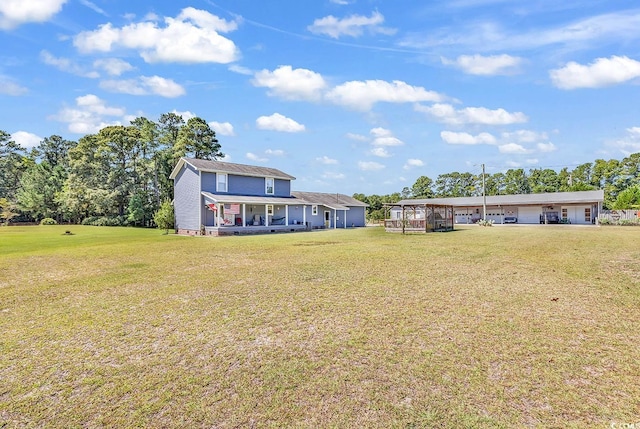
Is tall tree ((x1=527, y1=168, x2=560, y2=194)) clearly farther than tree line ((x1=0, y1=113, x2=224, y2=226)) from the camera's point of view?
Yes

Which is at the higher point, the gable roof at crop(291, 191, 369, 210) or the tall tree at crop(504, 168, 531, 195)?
the tall tree at crop(504, 168, 531, 195)

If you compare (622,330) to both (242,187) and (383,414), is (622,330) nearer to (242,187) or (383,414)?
(383,414)

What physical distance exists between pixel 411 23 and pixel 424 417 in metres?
19.4

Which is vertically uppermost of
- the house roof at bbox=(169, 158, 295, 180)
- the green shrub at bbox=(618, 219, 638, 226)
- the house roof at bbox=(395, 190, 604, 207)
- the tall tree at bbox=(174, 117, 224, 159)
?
the tall tree at bbox=(174, 117, 224, 159)

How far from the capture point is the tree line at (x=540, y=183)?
49.2 metres

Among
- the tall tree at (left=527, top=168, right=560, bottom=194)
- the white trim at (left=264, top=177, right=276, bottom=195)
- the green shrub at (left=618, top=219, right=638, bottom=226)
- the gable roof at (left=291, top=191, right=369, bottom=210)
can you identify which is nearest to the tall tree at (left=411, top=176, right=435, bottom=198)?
the tall tree at (left=527, top=168, right=560, bottom=194)

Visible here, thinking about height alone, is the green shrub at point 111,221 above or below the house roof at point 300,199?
below

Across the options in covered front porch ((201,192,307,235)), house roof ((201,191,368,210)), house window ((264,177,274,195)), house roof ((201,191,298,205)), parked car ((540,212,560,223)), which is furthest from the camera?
parked car ((540,212,560,223))

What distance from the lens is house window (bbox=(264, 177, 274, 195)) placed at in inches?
1213

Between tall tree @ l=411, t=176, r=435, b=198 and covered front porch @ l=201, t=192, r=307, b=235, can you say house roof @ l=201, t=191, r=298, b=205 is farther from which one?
tall tree @ l=411, t=176, r=435, b=198

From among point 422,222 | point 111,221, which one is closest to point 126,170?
point 111,221

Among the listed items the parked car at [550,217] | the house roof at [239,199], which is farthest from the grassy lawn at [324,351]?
the parked car at [550,217]

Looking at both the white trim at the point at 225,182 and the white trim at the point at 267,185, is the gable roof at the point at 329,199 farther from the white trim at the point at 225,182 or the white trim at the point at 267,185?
the white trim at the point at 225,182

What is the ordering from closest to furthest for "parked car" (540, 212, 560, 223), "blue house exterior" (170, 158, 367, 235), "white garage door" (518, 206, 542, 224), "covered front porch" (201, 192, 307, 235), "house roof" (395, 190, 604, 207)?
1. "covered front porch" (201, 192, 307, 235)
2. "blue house exterior" (170, 158, 367, 235)
3. "house roof" (395, 190, 604, 207)
4. "parked car" (540, 212, 560, 223)
5. "white garage door" (518, 206, 542, 224)
